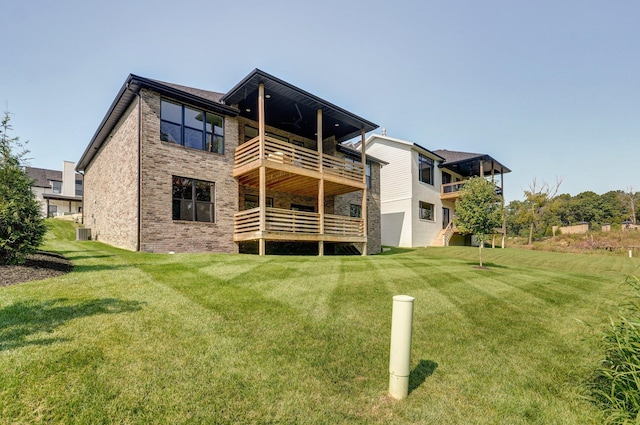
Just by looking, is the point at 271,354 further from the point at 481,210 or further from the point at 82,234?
the point at 82,234

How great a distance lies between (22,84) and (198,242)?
26.3 ft

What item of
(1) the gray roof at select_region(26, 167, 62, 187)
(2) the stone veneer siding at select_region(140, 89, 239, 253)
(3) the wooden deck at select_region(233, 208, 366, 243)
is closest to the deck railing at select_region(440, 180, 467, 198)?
(3) the wooden deck at select_region(233, 208, 366, 243)

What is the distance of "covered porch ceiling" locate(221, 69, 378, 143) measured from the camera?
44.7 feet

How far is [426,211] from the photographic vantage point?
27.9 metres

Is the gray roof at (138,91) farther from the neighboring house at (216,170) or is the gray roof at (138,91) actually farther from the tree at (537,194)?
the tree at (537,194)

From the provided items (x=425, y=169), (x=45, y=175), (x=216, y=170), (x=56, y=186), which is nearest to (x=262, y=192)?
(x=216, y=170)

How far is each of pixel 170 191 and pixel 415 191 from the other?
1930 cm

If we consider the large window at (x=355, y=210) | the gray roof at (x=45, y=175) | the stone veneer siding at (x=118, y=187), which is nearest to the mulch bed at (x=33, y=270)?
the stone veneer siding at (x=118, y=187)

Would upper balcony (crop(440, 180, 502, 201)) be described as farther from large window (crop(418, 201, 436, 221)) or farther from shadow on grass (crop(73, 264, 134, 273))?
shadow on grass (crop(73, 264, 134, 273))

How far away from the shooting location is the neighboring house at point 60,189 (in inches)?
1449

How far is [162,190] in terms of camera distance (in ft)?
41.8

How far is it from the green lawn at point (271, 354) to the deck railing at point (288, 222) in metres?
6.43

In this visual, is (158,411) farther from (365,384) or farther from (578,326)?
(578,326)

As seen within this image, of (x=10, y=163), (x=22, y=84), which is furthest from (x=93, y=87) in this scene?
(x=10, y=163)
